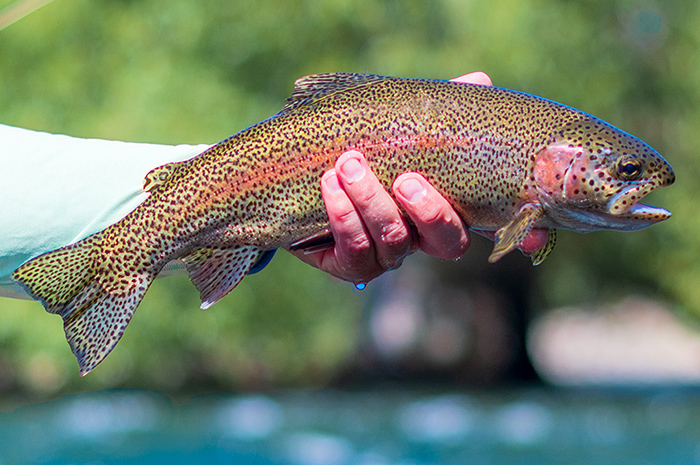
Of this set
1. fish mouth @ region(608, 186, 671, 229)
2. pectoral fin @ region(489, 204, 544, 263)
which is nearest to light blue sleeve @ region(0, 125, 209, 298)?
pectoral fin @ region(489, 204, 544, 263)

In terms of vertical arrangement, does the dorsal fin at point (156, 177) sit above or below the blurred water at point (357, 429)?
above

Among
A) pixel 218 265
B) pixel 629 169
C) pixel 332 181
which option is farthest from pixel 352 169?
pixel 629 169

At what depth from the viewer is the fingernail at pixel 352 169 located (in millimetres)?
2883

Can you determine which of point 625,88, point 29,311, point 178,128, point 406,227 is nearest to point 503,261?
point 625,88

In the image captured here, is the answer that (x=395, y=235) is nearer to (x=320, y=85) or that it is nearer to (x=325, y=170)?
(x=325, y=170)

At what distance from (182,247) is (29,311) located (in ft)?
40.6

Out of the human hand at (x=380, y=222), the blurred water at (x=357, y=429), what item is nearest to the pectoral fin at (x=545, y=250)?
the human hand at (x=380, y=222)

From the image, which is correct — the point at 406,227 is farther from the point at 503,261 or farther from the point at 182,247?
the point at 503,261

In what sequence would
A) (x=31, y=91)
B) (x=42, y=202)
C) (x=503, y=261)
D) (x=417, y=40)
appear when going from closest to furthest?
1. (x=42, y=202)
2. (x=417, y=40)
3. (x=31, y=91)
4. (x=503, y=261)

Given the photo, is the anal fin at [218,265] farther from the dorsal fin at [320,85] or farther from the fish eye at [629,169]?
the fish eye at [629,169]

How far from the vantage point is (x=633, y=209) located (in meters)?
2.82

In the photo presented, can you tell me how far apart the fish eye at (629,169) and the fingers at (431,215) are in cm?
64

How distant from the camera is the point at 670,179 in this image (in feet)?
9.27

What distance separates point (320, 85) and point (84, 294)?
1187mm
